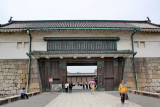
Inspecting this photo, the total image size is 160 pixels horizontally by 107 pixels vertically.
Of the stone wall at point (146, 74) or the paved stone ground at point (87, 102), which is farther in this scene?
the stone wall at point (146, 74)

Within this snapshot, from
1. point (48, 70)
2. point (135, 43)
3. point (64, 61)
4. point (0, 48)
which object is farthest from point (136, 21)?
point (0, 48)

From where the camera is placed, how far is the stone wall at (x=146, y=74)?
1616cm

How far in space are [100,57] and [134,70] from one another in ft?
13.5

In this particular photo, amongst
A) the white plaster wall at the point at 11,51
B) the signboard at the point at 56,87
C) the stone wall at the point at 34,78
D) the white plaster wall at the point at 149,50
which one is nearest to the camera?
the stone wall at the point at 34,78

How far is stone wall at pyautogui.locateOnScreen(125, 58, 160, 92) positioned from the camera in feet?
53.0

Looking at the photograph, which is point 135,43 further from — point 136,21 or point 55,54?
point 55,54

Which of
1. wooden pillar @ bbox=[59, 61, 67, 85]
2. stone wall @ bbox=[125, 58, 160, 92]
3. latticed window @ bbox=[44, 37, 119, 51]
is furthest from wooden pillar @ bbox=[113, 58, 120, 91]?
wooden pillar @ bbox=[59, 61, 67, 85]

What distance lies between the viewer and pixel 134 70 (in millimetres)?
16516

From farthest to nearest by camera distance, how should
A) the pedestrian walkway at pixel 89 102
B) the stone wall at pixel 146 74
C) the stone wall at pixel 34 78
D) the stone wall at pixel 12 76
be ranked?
the stone wall at pixel 146 74 → the stone wall at pixel 34 78 → the stone wall at pixel 12 76 → the pedestrian walkway at pixel 89 102

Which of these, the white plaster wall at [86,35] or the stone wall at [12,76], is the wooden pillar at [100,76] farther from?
the stone wall at [12,76]

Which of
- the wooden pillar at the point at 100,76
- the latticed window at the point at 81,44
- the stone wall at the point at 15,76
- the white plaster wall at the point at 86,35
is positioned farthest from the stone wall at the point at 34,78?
the wooden pillar at the point at 100,76

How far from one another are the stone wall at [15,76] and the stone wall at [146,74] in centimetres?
1043

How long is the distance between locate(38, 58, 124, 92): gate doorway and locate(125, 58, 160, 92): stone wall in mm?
1042

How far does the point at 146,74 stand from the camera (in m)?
16.5
